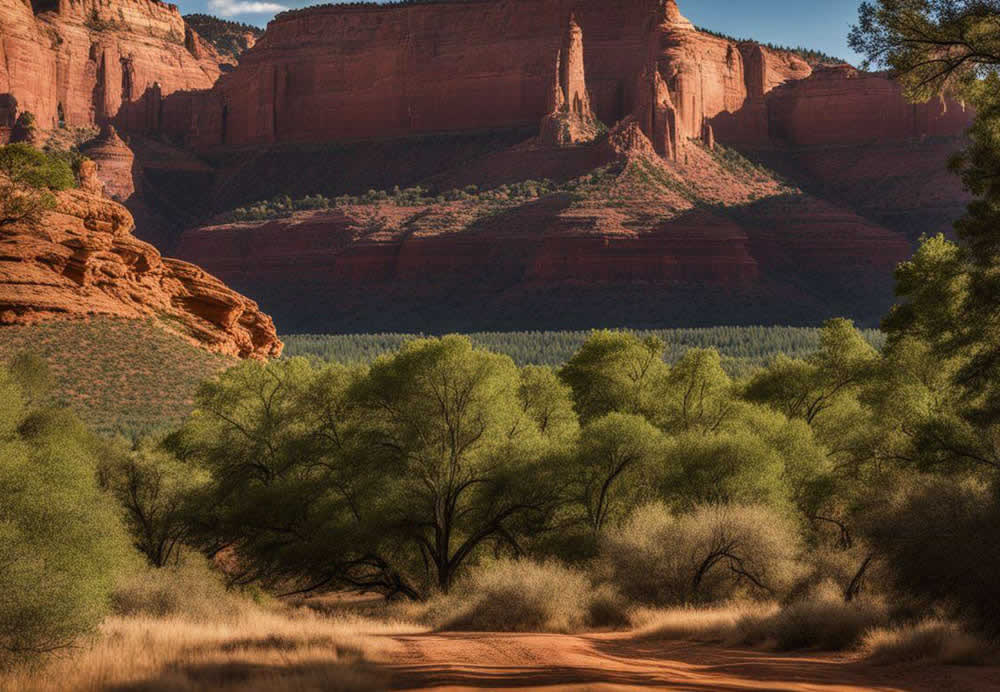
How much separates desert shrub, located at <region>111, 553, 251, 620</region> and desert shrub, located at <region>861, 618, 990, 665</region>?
1356 cm

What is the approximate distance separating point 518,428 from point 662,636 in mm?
10847

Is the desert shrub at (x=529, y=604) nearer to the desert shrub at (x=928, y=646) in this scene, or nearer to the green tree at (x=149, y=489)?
the desert shrub at (x=928, y=646)

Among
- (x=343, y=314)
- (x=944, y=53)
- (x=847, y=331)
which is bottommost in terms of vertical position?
(x=343, y=314)

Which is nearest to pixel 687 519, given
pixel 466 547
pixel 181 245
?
pixel 466 547

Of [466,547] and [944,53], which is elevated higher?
[944,53]

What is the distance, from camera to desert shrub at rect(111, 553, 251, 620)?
3028 cm

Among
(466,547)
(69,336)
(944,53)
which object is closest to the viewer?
(944,53)

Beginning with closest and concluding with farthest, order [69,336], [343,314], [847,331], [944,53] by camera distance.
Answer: [944,53]
[847,331]
[69,336]
[343,314]

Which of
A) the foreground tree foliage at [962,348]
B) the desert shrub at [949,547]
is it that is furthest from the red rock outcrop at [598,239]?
the desert shrub at [949,547]

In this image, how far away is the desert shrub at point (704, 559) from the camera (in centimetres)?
3069

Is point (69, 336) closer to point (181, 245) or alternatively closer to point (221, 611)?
point (221, 611)

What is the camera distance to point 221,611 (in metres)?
30.6

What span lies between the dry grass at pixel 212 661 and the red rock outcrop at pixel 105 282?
45.7 m

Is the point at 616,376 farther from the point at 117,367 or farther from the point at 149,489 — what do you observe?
the point at 117,367
